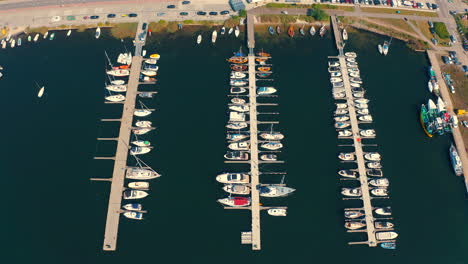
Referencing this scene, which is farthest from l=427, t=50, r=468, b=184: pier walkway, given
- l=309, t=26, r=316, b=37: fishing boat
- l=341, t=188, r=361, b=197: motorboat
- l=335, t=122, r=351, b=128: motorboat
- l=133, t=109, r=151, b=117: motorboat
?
l=133, t=109, r=151, b=117: motorboat

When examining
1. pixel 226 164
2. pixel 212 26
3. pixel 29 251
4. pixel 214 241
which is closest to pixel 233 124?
pixel 226 164

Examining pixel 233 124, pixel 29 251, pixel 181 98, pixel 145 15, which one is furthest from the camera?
pixel 145 15

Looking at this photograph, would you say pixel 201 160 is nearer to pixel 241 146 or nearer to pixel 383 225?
pixel 241 146

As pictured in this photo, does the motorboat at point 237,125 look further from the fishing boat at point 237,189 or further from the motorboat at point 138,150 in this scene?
the motorboat at point 138,150

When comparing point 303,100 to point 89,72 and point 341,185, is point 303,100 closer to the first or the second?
point 341,185

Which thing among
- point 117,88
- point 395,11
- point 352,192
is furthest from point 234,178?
point 395,11

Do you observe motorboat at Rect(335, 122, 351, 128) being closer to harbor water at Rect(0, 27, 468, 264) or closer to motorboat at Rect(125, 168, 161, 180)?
harbor water at Rect(0, 27, 468, 264)
